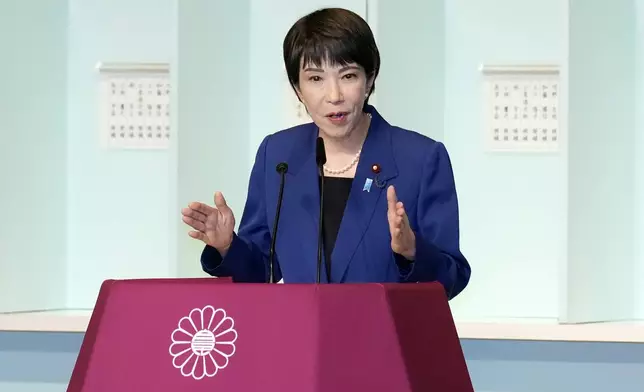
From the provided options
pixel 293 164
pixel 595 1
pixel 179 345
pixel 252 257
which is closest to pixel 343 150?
pixel 293 164

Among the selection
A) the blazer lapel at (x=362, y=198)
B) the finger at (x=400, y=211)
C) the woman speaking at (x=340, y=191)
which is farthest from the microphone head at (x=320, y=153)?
the finger at (x=400, y=211)

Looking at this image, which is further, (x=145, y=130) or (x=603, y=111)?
(x=145, y=130)

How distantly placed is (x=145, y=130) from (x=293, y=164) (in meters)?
1.79

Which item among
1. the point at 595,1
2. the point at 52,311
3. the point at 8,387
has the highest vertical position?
the point at 595,1

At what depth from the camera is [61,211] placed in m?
3.21

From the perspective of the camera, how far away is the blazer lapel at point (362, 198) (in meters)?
1.43

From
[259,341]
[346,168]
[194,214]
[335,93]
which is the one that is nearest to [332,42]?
[335,93]

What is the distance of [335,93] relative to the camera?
1427 mm

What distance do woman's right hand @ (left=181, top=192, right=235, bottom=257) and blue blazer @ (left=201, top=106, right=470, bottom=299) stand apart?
31mm

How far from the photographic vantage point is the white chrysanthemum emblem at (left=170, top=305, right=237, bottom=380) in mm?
962

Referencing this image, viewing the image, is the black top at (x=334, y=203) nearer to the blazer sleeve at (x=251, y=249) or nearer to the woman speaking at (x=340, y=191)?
the woman speaking at (x=340, y=191)

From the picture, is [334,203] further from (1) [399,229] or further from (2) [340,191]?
(1) [399,229]

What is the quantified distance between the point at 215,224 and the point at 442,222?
34 centimetres

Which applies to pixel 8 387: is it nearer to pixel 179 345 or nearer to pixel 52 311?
pixel 52 311
